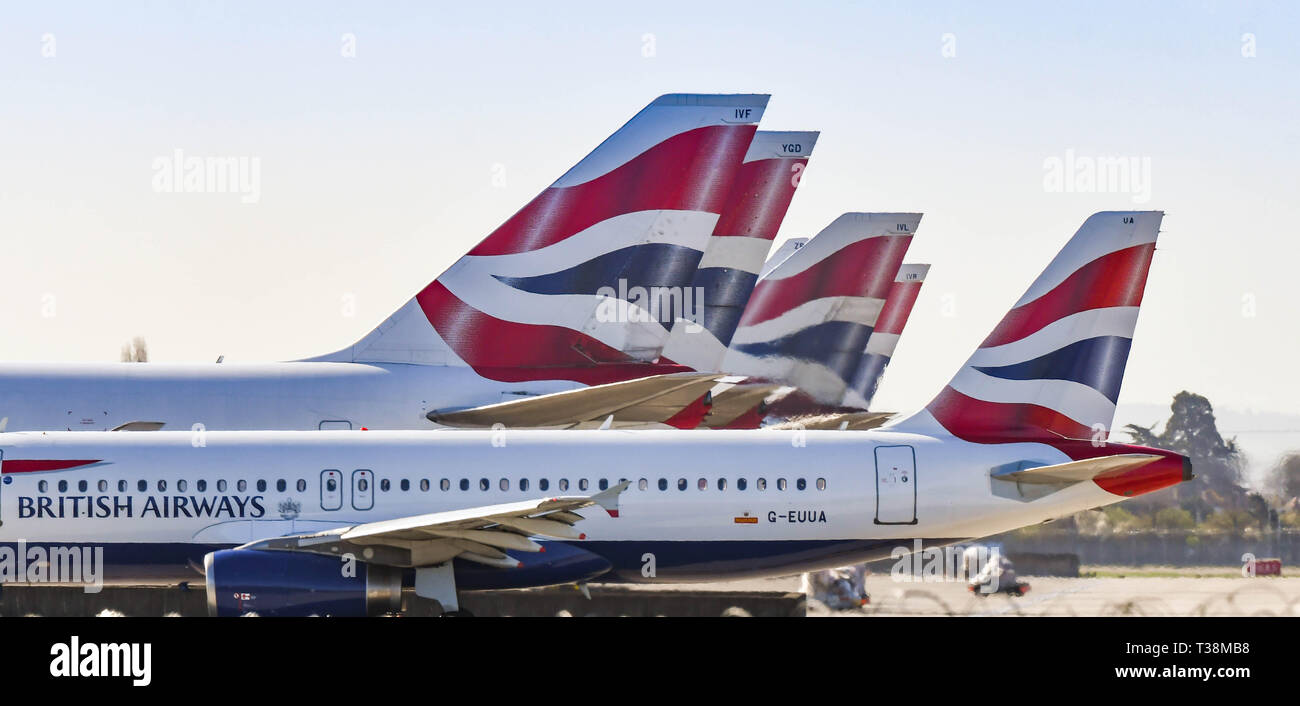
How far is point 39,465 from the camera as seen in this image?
20.9 meters

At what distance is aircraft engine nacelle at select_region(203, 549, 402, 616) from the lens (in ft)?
63.6

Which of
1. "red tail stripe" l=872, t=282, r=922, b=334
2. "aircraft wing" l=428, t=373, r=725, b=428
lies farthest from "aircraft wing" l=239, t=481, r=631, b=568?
"red tail stripe" l=872, t=282, r=922, b=334

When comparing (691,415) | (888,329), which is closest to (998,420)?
(691,415)

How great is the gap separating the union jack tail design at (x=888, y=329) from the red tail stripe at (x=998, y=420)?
43.6 ft

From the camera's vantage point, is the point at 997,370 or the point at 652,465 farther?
the point at 997,370

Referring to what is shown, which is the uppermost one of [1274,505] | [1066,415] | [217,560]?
[1066,415]

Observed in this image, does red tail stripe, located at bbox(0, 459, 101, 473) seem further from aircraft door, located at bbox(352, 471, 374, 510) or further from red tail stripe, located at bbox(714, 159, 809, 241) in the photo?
red tail stripe, located at bbox(714, 159, 809, 241)

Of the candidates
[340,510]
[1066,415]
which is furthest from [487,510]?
[1066,415]

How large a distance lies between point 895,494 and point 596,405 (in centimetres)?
474

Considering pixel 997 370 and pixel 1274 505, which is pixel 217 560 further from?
pixel 1274 505

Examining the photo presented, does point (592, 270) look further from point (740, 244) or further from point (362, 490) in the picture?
point (362, 490)

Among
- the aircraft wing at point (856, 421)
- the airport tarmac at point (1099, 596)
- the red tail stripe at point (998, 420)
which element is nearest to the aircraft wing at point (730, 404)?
the aircraft wing at point (856, 421)
